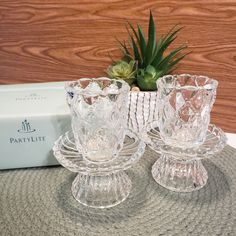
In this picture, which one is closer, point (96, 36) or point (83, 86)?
point (83, 86)

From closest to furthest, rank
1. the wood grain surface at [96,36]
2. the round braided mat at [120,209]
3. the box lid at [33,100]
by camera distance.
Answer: the round braided mat at [120,209] < the box lid at [33,100] < the wood grain surface at [96,36]

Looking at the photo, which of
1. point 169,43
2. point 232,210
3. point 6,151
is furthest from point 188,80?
point 6,151

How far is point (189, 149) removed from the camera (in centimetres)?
49

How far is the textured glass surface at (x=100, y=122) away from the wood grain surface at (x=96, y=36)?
24 centimetres

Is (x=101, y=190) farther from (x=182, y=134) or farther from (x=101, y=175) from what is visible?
(x=182, y=134)

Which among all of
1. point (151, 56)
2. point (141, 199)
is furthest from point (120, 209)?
point (151, 56)

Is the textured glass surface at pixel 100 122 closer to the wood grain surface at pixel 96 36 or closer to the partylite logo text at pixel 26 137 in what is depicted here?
the partylite logo text at pixel 26 137

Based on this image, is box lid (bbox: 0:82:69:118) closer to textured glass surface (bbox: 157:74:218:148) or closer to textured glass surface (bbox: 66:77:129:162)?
textured glass surface (bbox: 66:77:129:162)

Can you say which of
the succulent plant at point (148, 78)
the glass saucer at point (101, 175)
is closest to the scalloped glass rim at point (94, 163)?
the glass saucer at point (101, 175)

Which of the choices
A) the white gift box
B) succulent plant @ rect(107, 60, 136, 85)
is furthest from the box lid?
succulent plant @ rect(107, 60, 136, 85)

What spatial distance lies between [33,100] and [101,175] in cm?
20

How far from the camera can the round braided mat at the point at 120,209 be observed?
410 mm

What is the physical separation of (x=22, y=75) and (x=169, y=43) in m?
0.36

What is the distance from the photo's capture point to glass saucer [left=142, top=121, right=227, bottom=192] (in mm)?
479
